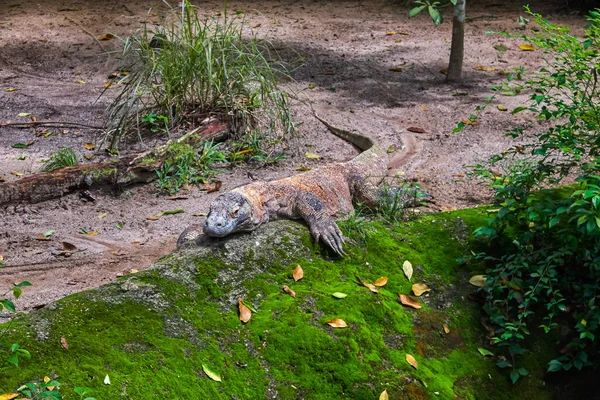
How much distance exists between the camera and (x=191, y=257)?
12.0ft

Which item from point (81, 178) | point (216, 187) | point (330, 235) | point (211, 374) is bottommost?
Answer: point (216, 187)

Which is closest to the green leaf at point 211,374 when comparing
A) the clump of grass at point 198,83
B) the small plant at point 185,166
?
the small plant at point 185,166

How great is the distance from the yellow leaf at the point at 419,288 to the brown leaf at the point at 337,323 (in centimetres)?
57

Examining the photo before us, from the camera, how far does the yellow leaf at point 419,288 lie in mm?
3936

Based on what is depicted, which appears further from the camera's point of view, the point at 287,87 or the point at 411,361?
the point at 287,87

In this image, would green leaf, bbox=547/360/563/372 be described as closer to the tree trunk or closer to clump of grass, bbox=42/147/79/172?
clump of grass, bbox=42/147/79/172

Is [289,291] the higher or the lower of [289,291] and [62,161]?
the higher

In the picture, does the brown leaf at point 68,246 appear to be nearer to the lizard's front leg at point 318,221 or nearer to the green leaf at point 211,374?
the lizard's front leg at point 318,221

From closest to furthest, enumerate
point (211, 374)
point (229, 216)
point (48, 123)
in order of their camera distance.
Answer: point (211, 374) < point (229, 216) < point (48, 123)

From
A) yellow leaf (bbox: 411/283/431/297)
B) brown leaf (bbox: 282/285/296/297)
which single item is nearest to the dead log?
brown leaf (bbox: 282/285/296/297)

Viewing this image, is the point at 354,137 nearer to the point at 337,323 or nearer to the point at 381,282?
the point at 381,282

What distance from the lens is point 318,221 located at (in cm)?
418

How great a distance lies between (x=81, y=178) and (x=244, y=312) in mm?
3552

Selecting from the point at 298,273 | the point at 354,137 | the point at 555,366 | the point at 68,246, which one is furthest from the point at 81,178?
the point at 555,366
